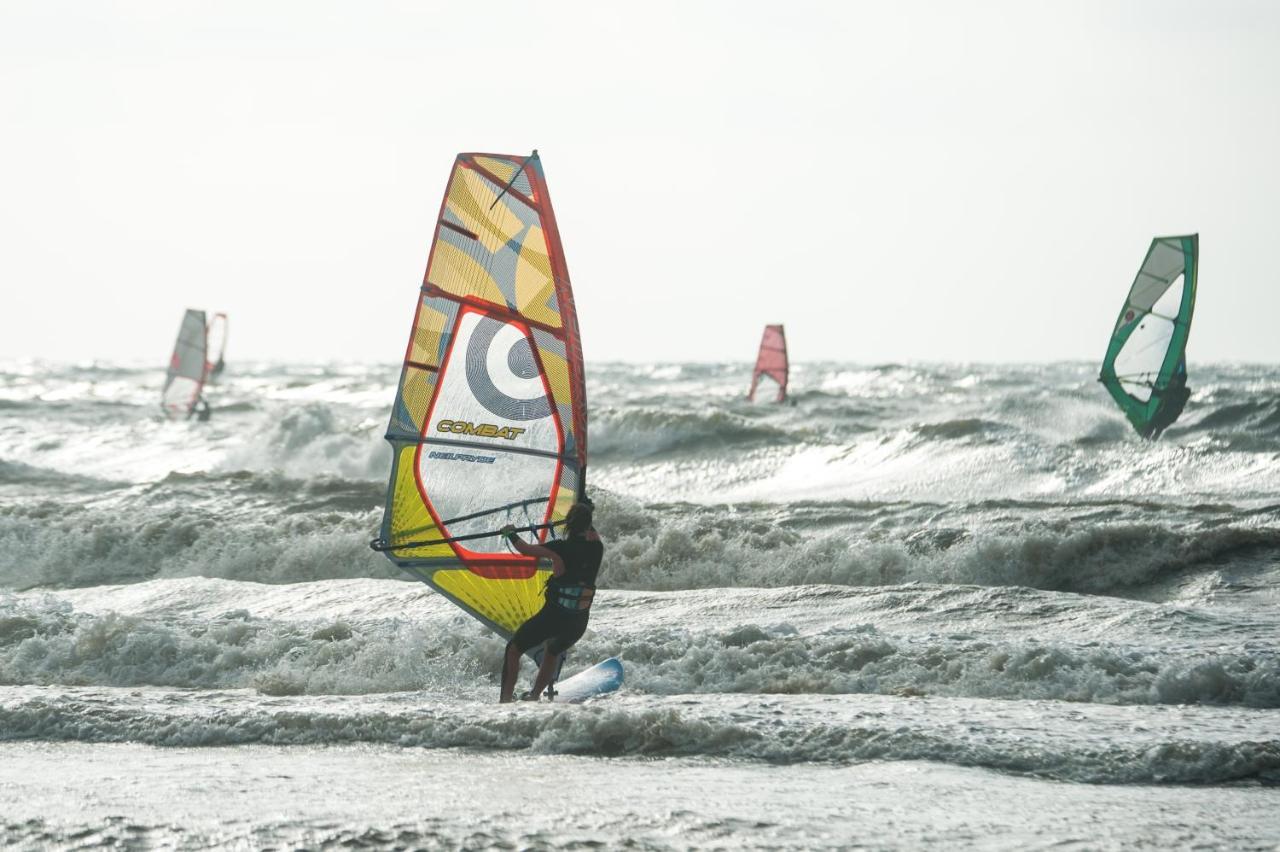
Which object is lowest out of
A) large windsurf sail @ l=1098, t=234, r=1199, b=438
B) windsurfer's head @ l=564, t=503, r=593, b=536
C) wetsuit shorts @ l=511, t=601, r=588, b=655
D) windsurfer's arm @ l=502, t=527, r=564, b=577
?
wetsuit shorts @ l=511, t=601, r=588, b=655

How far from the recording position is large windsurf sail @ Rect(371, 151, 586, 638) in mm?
6383

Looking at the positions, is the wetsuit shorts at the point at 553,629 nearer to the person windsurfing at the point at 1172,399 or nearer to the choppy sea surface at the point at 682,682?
the choppy sea surface at the point at 682,682

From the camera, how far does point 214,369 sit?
115ft

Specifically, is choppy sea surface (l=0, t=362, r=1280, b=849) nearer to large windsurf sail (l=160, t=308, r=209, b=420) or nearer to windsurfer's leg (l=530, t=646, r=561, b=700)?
windsurfer's leg (l=530, t=646, r=561, b=700)

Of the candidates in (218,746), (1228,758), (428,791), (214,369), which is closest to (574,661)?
(218,746)

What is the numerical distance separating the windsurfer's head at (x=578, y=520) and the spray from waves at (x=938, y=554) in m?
4.75

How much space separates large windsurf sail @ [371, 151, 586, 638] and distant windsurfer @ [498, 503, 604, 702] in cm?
38

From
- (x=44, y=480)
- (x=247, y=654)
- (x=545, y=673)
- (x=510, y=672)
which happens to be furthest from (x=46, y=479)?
(x=545, y=673)

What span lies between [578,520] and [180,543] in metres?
7.47

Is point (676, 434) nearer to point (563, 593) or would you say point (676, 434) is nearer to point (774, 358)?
point (774, 358)

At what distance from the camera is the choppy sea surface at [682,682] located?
4.34m

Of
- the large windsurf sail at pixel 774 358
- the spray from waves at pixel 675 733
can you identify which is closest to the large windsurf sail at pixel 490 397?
the spray from waves at pixel 675 733

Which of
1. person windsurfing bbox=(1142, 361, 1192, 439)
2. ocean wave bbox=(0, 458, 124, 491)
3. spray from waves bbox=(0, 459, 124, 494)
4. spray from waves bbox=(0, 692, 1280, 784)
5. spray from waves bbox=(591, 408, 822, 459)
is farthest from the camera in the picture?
spray from waves bbox=(591, 408, 822, 459)

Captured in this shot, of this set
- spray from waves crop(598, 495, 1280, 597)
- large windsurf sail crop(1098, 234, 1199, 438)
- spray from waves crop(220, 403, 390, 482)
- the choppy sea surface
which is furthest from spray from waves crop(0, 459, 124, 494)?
large windsurf sail crop(1098, 234, 1199, 438)
